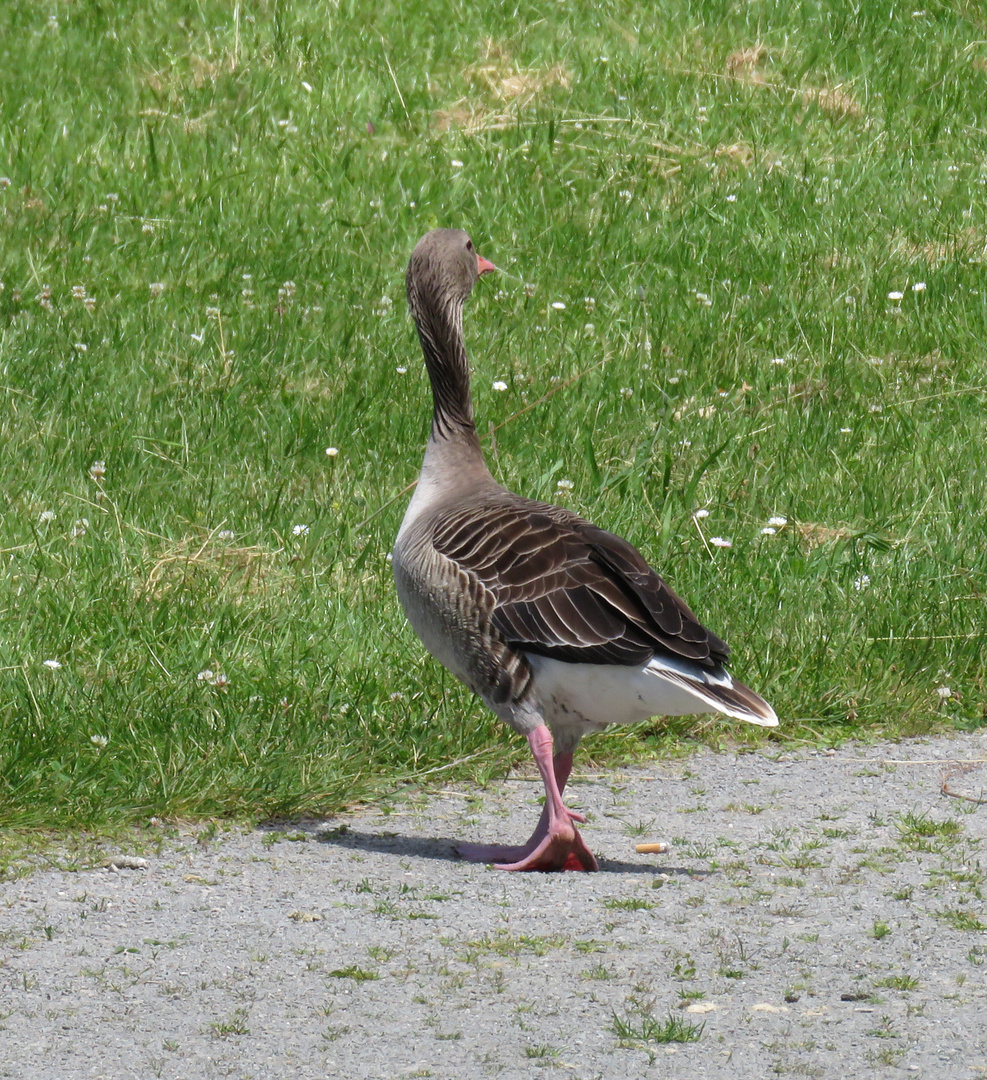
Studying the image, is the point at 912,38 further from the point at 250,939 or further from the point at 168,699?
the point at 250,939

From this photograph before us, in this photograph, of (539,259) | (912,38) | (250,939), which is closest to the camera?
(250,939)

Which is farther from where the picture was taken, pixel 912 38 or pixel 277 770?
pixel 912 38

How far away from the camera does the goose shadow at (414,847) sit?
184 inches

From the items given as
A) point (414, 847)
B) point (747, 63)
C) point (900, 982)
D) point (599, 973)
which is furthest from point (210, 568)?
point (747, 63)

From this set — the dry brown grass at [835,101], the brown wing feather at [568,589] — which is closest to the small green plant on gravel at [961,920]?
the brown wing feather at [568,589]

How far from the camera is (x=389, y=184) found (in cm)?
1113

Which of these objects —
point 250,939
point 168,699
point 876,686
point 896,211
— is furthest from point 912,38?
point 250,939

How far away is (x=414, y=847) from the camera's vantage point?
191 inches

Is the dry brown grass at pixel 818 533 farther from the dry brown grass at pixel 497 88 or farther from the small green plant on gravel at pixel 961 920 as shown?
the dry brown grass at pixel 497 88

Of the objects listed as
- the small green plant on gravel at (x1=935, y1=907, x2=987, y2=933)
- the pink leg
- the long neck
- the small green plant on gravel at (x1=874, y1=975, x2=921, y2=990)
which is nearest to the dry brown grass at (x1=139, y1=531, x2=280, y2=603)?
the long neck

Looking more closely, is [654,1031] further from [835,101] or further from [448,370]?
[835,101]

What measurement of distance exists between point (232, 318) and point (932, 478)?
410cm

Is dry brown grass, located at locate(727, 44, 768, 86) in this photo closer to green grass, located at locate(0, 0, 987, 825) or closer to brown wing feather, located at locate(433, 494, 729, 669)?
green grass, located at locate(0, 0, 987, 825)

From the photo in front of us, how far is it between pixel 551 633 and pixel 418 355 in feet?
15.1
